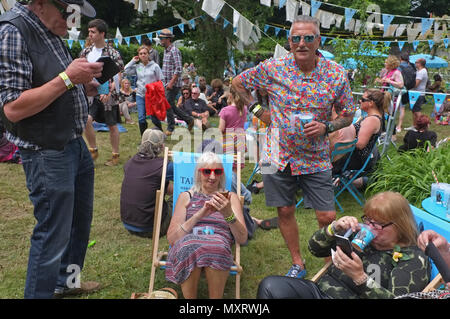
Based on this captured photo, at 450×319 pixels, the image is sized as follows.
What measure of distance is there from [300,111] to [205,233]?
3.75ft

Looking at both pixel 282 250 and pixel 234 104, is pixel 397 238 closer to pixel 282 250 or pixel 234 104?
pixel 282 250

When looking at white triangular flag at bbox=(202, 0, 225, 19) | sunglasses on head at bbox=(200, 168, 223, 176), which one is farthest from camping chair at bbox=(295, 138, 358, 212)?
white triangular flag at bbox=(202, 0, 225, 19)

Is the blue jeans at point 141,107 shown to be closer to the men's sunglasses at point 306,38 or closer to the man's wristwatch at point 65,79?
the men's sunglasses at point 306,38

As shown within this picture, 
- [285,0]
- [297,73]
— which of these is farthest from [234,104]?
[285,0]

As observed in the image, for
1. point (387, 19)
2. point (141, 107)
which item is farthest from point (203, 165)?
point (387, 19)

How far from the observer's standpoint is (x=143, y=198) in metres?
3.81

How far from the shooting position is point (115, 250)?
378 centimetres

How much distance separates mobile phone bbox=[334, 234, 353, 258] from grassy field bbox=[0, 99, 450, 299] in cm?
140

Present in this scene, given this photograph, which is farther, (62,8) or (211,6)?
(211,6)

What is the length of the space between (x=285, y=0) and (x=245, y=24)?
216 centimetres

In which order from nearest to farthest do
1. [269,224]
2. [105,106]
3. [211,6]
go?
[269,224]
[105,106]
[211,6]

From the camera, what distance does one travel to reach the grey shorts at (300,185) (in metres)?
3.03

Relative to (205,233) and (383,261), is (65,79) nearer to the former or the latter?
(205,233)

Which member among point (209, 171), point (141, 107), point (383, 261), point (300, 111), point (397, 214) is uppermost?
point (300, 111)
